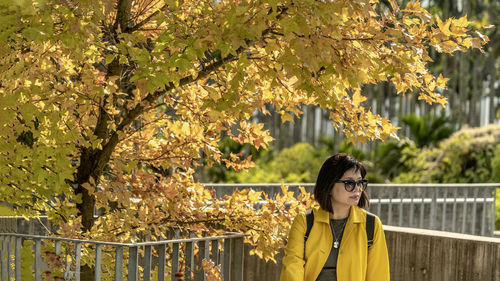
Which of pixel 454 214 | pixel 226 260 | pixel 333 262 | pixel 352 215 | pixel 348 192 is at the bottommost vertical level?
pixel 454 214

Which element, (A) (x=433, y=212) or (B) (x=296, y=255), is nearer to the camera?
(B) (x=296, y=255)

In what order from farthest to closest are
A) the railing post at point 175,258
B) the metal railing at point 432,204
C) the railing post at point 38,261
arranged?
1. the metal railing at point 432,204
2. the railing post at point 175,258
3. the railing post at point 38,261

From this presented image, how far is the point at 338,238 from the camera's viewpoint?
16.1 ft

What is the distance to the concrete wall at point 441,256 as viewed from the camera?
6.91m

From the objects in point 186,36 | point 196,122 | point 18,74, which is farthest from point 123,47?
point 196,122

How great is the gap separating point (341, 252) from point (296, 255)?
260mm

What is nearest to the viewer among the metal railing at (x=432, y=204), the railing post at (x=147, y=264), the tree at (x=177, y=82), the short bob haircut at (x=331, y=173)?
the tree at (x=177, y=82)

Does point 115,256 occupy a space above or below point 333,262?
below

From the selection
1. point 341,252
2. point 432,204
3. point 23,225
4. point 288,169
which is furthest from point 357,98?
point 288,169

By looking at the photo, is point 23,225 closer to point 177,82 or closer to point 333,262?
point 177,82

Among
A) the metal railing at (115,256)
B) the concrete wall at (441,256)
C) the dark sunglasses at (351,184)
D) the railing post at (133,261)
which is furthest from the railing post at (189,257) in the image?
the concrete wall at (441,256)

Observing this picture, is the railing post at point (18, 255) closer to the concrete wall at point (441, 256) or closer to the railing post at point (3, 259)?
the railing post at point (3, 259)

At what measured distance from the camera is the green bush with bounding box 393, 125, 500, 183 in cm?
2398

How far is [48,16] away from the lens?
15.3ft
